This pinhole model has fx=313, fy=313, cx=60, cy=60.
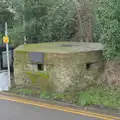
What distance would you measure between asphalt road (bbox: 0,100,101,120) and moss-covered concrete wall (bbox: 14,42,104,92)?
1.38 m

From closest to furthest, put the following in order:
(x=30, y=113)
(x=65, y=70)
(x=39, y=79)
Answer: (x=30, y=113) < (x=65, y=70) < (x=39, y=79)

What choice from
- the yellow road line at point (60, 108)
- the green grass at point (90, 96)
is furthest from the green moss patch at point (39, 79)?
the yellow road line at point (60, 108)

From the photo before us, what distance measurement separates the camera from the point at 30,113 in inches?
348

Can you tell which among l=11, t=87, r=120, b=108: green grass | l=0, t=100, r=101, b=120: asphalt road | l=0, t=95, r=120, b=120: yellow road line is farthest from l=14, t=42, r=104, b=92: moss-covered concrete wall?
l=0, t=100, r=101, b=120: asphalt road

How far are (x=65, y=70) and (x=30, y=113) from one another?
214cm

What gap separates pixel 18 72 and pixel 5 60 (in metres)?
1.56

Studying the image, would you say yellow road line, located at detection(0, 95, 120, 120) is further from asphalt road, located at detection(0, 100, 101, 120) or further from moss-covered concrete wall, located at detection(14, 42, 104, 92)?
moss-covered concrete wall, located at detection(14, 42, 104, 92)

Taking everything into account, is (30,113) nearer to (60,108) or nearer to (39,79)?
(60,108)

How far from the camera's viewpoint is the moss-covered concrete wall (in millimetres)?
10344

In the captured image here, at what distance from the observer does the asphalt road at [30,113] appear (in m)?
8.37

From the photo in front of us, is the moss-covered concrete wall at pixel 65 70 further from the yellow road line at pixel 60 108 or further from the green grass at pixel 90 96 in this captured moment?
the yellow road line at pixel 60 108

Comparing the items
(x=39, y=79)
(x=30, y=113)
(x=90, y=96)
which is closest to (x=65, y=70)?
(x=39, y=79)

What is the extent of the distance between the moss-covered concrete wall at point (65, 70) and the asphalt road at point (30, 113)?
4.53 ft

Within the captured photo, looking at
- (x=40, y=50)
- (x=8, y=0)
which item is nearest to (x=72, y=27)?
(x=8, y=0)
